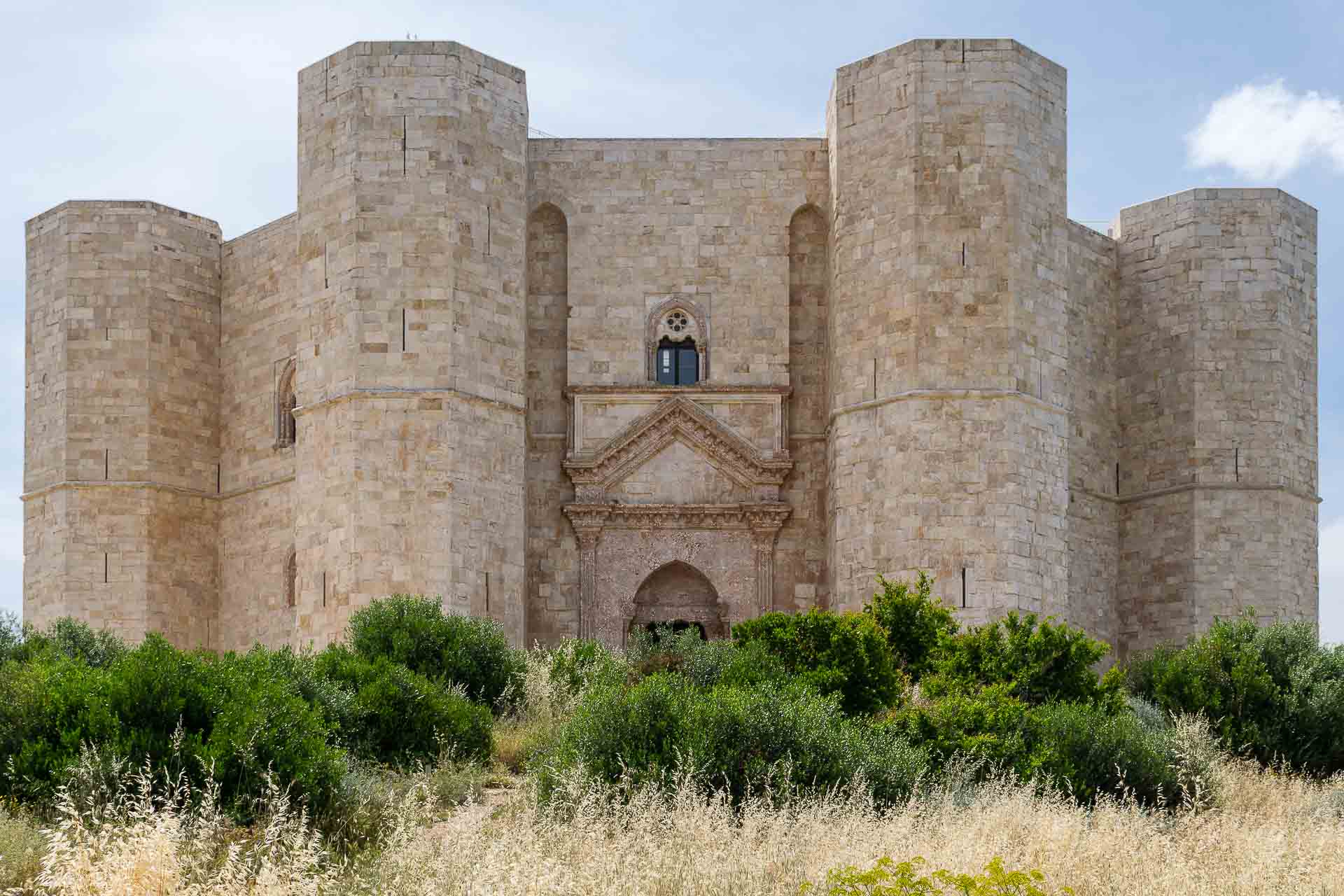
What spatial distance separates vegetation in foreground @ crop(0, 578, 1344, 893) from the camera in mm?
11289

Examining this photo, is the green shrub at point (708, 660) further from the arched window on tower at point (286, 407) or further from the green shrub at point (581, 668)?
the arched window on tower at point (286, 407)

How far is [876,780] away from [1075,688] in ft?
18.4

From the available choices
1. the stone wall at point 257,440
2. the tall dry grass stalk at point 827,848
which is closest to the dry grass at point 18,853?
the tall dry grass stalk at point 827,848

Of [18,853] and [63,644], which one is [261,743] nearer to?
[18,853]

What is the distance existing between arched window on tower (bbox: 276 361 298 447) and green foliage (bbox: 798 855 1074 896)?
60.9 ft

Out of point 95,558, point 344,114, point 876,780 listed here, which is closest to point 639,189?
point 344,114

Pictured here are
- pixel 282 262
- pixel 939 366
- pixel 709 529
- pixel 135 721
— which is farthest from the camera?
pixel 282 262

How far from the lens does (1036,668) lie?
65.3ft

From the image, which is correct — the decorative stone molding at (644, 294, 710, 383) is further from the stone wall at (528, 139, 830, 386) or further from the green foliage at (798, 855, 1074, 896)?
the green foliage at (798, 855, 1074, 896)

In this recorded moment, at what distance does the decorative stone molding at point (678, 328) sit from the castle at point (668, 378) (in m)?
0.04

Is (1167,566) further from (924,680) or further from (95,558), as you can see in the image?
(95,558)

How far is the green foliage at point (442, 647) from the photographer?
68.0 ft

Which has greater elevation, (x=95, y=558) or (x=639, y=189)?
(x=639, y=189)

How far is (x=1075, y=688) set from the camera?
1991cm
